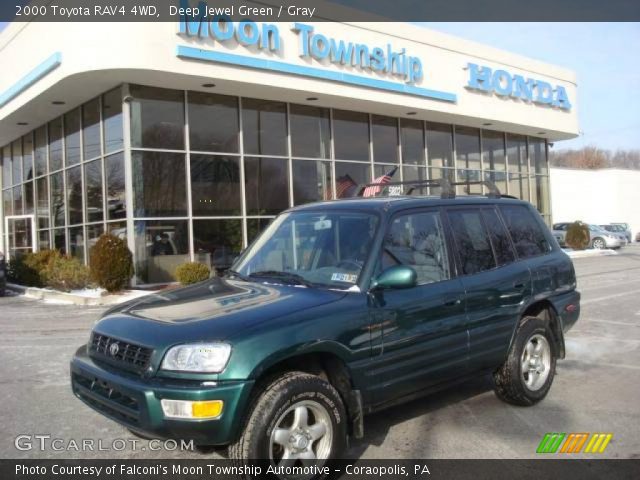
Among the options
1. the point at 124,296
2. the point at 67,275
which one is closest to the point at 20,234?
the point at 67,275

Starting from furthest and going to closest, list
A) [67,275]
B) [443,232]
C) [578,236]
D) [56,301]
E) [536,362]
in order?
[578,236] → [67,275] → [56,301] → [536,362] → [443,232]

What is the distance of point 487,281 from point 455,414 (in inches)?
46.4

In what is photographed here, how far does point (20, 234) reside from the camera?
74.1 feet

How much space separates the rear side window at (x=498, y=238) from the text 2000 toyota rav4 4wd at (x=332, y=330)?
0.05 feet

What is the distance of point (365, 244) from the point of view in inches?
168

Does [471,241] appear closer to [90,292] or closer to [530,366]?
[530,366]

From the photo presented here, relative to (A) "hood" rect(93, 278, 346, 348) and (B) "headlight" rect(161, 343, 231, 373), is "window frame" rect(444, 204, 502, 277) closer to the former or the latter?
(A) "hood" rect(93, 278, 346, 348)

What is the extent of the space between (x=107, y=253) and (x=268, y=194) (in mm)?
5622

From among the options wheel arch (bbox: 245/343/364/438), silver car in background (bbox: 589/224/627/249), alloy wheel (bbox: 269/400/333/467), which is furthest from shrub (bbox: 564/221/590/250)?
alloy wheel (bbox: 269/400/333/467)

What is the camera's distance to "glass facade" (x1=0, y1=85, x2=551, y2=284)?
15.2 metres

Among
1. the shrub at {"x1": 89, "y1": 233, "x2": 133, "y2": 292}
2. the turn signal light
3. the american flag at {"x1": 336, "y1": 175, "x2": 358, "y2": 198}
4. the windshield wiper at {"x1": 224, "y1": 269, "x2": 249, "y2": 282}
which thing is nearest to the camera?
the turn signal light

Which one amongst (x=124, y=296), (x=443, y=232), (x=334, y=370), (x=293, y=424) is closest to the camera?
(x=293, y=424)
